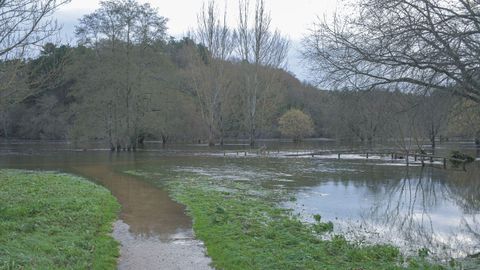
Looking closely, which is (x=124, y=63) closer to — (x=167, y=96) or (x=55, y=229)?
(x=167, y=96)

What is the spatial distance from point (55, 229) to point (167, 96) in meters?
44.0

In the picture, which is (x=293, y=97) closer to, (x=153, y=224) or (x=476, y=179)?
(x=476, y=179)

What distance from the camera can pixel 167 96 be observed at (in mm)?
53281

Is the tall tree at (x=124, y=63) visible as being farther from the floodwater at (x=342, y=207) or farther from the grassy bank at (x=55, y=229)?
the grassy bank at (x=55, y=229)

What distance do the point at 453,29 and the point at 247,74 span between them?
194 feet

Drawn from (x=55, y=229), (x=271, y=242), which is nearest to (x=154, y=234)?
(x=55, y=229)

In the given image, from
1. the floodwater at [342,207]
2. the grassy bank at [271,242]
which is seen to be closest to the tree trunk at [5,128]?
the floodwater at [342,207]

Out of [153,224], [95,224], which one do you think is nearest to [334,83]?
[153,224]

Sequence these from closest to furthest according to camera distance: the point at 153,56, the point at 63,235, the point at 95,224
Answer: the point at 63,235 → the point at 95,224 → the point at 153,56

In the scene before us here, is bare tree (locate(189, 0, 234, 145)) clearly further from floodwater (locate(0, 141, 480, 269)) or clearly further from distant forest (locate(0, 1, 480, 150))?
floodwater (locate(0, 141, 480, 269))

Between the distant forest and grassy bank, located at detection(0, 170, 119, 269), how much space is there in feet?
10.4

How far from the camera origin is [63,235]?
31.7 feet

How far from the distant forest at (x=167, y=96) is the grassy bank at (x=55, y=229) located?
10.4 feet

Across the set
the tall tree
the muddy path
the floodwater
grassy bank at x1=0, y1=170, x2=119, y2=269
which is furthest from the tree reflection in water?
the tall tree
